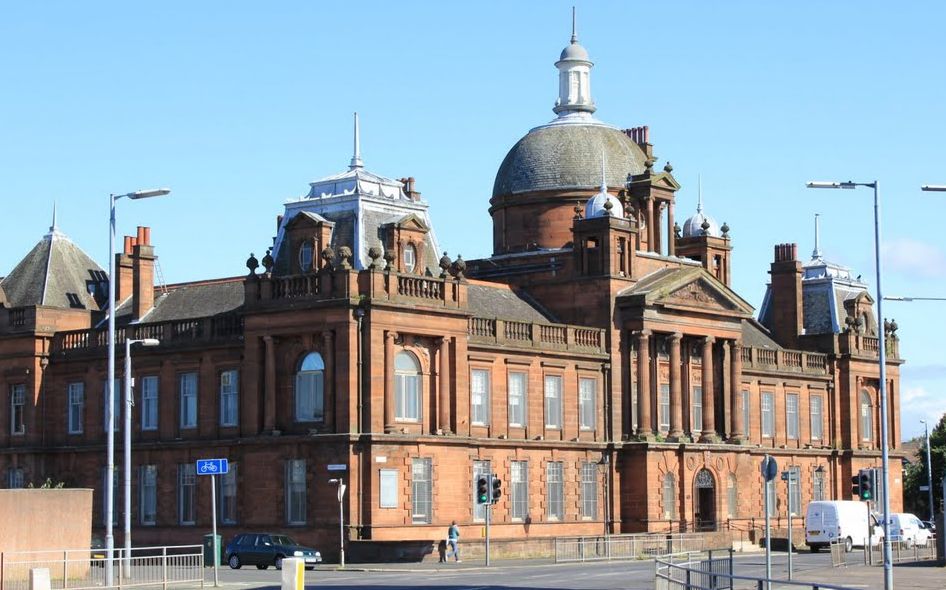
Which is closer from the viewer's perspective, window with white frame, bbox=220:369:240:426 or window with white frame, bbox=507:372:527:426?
window with white frame, bbox=220:369:240:426

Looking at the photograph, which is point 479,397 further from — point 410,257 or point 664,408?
point 664,408

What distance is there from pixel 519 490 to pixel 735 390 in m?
15.5

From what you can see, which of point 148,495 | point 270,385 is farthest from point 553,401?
point 148,495

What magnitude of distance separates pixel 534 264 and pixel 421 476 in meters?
16.7

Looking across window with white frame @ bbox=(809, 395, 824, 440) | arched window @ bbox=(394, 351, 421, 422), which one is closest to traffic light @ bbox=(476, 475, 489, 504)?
arched window @ bbox=(394, 351, 421, 422)

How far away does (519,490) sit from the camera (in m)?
80.9

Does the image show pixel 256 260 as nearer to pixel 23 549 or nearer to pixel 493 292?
pixel 493 292

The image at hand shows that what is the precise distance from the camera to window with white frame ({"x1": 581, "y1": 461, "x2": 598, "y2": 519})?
84312 millimetres

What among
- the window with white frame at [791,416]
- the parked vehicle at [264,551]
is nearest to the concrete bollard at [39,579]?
the parked vehicle at [264,551]

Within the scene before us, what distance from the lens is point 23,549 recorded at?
51406mm

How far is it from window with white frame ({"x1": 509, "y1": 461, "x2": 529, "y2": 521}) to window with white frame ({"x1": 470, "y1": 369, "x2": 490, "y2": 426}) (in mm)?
2675

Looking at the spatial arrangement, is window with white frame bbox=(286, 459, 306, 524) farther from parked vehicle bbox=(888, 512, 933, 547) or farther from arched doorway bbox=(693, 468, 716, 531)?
parked vehicle bbox=(888, 512, 933, 547)

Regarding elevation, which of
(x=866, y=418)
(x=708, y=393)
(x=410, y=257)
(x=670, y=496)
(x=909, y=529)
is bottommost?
(x=909, y=529)

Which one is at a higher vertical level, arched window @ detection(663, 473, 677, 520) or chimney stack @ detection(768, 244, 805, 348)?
chimney stack @ detection(768, 244, 805, 348)
